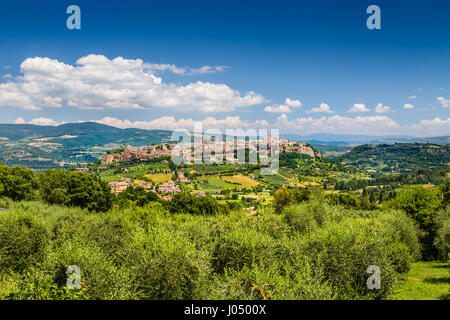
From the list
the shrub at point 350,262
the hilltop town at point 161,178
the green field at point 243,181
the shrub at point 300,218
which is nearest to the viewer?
the shrub at point 350,262

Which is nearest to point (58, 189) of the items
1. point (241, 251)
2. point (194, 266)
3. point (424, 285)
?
point (241, 251)

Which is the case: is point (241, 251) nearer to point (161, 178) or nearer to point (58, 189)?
point (58, 189)

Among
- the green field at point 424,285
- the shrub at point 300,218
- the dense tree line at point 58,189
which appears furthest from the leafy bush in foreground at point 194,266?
the dense tree line at point 58,189

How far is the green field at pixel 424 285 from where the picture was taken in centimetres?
1736

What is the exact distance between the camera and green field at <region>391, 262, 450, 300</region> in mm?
17359

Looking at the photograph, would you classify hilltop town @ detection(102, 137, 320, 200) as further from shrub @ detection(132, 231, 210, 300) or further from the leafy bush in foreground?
shrub @ detection(132, 231, 210, 300)

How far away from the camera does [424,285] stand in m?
19.7

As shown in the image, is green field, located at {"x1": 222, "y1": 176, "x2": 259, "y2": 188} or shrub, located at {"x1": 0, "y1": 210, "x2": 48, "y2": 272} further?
green field, located at {"x1": 222, "y1": 176, "x2": 259, "y2": 188}

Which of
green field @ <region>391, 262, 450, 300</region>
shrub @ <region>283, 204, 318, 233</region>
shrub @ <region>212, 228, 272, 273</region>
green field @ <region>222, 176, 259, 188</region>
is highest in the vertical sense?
shrub @ <region>212, 228, 272, 273</region>

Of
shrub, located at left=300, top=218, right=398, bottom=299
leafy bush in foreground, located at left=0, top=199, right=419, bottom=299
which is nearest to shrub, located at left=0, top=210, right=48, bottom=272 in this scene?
leafy bush in foreground, located at left=0, top=199, right=419, bottom=299

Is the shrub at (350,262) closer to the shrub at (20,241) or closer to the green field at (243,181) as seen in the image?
the shrub at (20,241)
